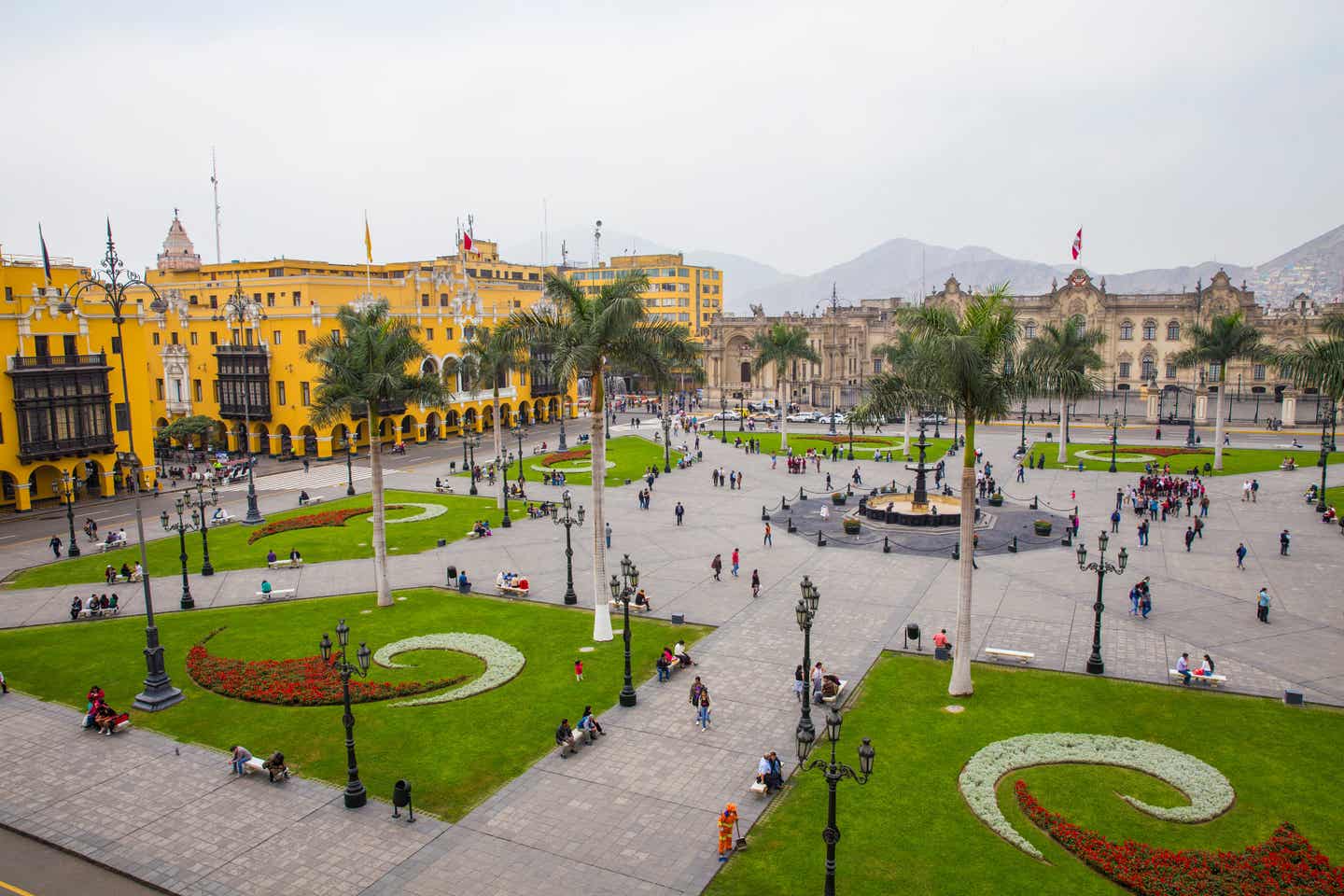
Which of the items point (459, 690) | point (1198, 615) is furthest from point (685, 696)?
point (1198, 615)

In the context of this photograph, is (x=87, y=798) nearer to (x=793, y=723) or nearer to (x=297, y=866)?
(x=297, y=866)

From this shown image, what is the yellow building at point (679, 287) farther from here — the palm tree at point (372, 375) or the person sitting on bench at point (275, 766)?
the person sitting on bench at point (275, 766)

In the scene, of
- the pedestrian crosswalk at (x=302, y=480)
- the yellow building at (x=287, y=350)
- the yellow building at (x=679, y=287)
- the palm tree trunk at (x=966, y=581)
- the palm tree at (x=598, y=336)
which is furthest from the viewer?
the yellow building at (x=679, y=287)

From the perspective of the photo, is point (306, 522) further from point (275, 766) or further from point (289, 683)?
point (275, 766)

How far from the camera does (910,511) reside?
146 feet

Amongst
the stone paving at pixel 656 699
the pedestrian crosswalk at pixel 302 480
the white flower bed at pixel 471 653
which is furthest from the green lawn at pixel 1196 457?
the pedestrian crosswalk at pixel 302 480

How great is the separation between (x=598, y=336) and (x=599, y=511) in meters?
5.50

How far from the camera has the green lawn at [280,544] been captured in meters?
38.3

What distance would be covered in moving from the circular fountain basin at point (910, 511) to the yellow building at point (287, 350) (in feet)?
91.3

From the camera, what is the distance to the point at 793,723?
21.9 meters

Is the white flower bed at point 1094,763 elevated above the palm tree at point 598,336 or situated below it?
below

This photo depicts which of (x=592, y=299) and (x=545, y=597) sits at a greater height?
(x=592, y=299)

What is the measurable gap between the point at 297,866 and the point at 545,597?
16.8 meters

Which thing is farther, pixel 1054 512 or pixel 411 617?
pixel 1054 512
